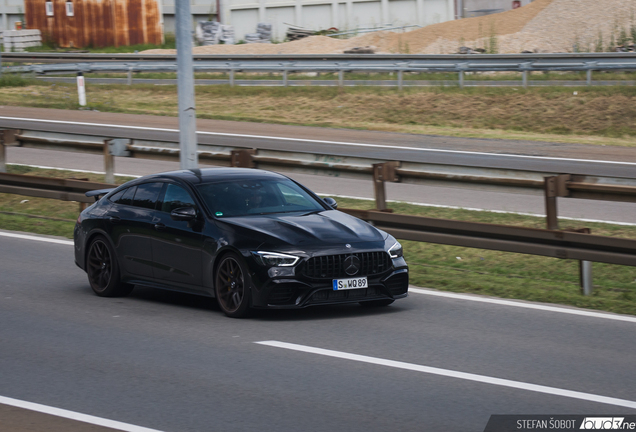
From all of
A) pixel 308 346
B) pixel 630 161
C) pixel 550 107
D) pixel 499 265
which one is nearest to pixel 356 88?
pixel 550 107

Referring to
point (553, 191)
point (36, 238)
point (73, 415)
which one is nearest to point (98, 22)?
point (36, 238)

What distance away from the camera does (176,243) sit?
9789 millimetres

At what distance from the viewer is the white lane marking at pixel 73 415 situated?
19.6ft

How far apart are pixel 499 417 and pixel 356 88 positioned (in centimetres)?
2371

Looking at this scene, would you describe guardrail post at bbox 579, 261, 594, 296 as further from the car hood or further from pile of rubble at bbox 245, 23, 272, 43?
pile of rubble at bbox 245, 23, 272, 43

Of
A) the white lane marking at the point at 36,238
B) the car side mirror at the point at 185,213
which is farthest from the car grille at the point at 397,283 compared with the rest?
the white lane marking at the point at 36,238

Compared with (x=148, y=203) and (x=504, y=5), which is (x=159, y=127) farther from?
(x=504, y=5)

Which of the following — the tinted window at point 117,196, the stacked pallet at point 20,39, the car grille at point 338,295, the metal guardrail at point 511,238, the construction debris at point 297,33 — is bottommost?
the car grille at point 338,295

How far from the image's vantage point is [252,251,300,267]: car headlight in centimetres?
888

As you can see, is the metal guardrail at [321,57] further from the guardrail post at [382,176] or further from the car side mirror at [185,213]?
the car side mirror at [185,213]

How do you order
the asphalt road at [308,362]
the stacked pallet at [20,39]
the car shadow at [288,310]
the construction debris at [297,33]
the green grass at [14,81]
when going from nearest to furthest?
the asphalt road at [308,362], the car shadow at [288,310], the green grass at [14,81], the construction debris at [297,33], the stacked pallet at [20,39]

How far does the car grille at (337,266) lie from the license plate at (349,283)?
48 millimetres

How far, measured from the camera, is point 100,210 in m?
10.9

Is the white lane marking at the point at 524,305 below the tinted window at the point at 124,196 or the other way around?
below
